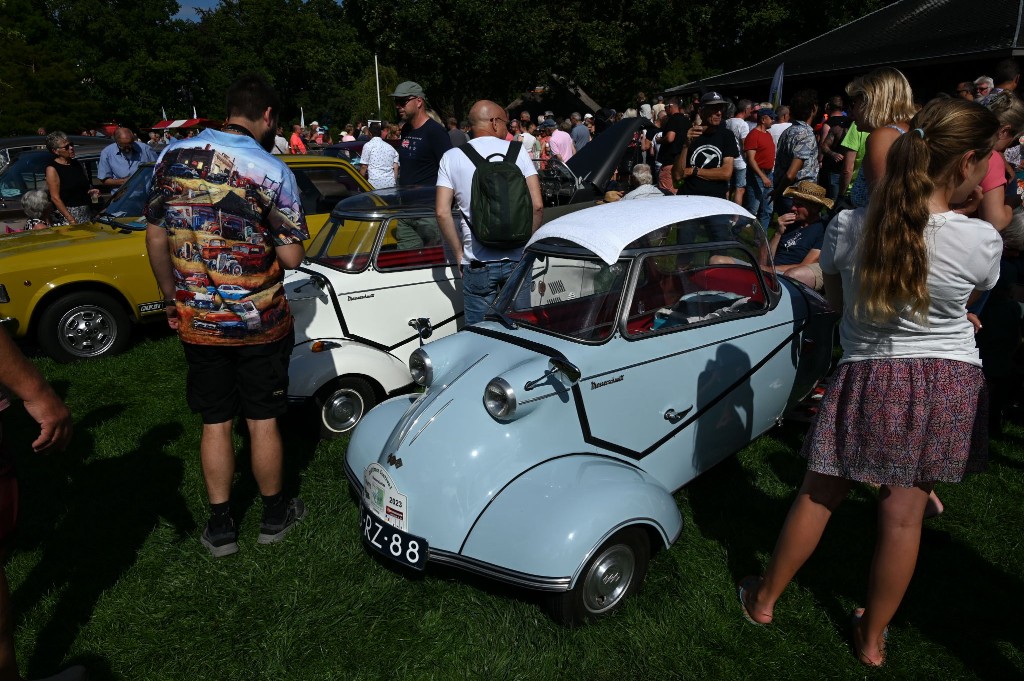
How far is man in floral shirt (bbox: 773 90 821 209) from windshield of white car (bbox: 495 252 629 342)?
465 centimetres

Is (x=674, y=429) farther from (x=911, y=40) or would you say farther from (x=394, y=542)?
(x=911, y=40)

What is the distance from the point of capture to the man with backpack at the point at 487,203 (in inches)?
176

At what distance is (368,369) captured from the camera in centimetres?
472

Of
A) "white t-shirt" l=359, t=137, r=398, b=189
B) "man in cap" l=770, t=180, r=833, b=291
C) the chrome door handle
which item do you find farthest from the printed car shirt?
"white t-shirt" l=359, t=137, r=398, b=189

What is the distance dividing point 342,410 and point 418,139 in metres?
2.83

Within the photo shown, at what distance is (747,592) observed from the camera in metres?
3.08

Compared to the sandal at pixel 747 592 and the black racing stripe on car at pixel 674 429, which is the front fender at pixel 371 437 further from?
the sandal at pixel 747 592

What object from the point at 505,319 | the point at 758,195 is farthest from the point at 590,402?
the point at 758,195

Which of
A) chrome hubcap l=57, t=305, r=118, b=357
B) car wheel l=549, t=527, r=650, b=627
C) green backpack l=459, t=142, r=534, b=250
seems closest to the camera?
car wheel l=549, t=527, r=650, b=627

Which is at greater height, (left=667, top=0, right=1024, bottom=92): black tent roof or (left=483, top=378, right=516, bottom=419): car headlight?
(left=667, top=0, right=1024, bottom=92): black tent roof

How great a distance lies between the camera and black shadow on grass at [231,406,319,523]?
4.09 m

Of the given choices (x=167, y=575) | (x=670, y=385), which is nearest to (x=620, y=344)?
(x=670, y=385)

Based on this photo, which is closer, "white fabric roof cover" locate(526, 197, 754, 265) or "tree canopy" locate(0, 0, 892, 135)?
"white fabric roof cover" locate(526, 197, 754, 265)

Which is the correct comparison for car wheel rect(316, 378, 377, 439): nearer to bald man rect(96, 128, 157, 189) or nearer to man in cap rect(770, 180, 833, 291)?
man in cap rect(770, 180, 833, 291)
